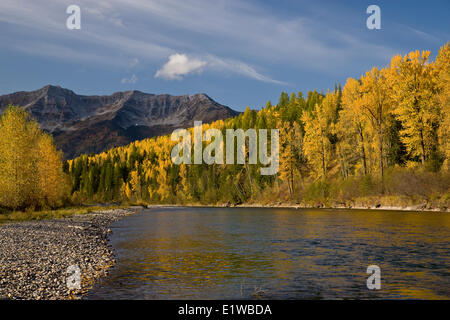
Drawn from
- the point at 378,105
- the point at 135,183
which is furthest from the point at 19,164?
the point at 135,183

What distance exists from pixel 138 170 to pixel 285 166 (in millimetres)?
114828

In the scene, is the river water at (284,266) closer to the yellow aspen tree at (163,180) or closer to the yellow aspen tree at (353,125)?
the yellow aspen tree at (353,125)

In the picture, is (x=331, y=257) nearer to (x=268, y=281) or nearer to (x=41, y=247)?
(x=268, y=281)

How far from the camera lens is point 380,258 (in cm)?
1891

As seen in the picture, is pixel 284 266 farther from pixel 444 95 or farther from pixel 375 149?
pixel 375 149

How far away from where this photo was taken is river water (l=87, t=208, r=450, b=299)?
13.2 metres

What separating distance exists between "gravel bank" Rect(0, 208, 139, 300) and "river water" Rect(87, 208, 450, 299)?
959 millimetres

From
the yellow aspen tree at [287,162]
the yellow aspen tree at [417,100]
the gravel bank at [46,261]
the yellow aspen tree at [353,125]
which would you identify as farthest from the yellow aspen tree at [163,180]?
the gravel bank at [46,261]

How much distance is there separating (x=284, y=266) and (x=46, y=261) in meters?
11.3

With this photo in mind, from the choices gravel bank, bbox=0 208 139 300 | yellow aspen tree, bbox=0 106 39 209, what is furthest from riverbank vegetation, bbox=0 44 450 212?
gravel bank, bbox=0 208 139 300

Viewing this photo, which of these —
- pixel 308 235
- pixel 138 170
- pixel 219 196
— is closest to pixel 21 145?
pixel 308 235

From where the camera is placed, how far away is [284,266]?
17.6 metres

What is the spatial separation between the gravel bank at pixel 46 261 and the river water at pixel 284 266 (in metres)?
0.96

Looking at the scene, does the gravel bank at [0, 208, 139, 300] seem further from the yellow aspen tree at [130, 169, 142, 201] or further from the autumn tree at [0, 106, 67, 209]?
the yellow aspen tree at [130, 169, 142, 201]
